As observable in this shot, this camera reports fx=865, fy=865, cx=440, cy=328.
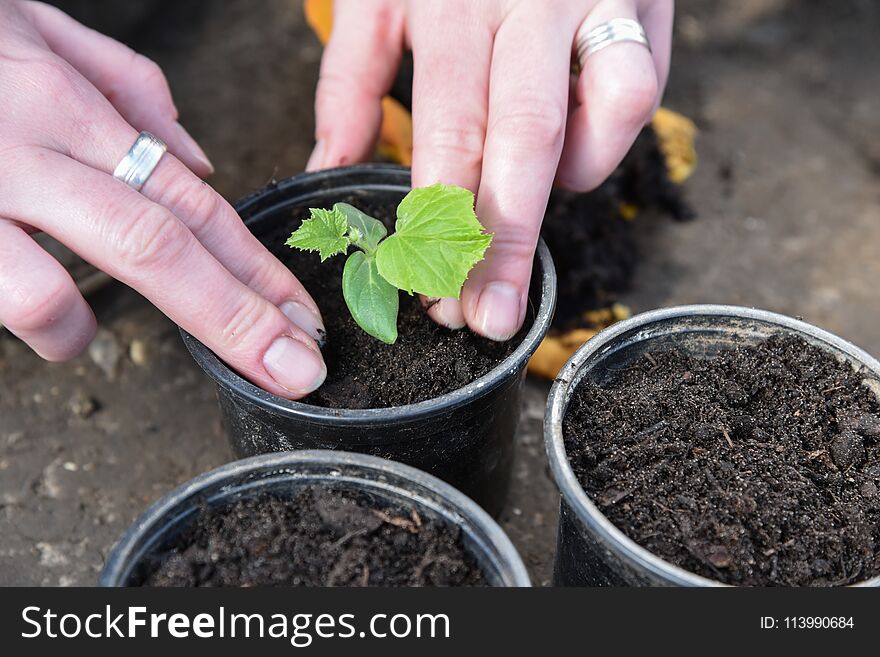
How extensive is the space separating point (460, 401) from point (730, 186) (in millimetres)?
2294

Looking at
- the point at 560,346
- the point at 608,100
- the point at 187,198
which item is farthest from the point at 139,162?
the point at 560,346

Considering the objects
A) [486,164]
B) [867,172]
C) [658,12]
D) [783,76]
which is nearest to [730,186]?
[867,172]

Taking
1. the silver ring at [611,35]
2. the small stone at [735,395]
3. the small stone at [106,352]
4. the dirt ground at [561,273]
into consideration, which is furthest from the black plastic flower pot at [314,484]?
the small stone at [106,352]

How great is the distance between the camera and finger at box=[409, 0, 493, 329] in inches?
73.5

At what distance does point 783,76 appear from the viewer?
4.13m

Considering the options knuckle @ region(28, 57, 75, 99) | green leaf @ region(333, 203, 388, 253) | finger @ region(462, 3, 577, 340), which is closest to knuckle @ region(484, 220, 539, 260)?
finger @ region(462, 3, 577, 340)

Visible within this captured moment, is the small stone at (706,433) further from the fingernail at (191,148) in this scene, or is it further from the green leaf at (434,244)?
the fingernail at (191,148)

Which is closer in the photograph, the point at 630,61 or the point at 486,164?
the point at 486,164

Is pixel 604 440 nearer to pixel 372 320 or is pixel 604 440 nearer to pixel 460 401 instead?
pixel 460 401

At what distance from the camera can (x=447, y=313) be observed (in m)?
1.88

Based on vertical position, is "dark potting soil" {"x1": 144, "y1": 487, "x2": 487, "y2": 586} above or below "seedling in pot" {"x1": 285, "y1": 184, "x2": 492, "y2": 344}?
below

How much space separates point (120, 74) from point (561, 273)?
1.46 metres

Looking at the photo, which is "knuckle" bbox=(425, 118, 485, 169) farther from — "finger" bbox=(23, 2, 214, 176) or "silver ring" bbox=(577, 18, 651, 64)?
"finger" bbox=(23, 2, 214, 176)

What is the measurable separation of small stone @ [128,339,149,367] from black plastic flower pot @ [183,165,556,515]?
0.78 m
